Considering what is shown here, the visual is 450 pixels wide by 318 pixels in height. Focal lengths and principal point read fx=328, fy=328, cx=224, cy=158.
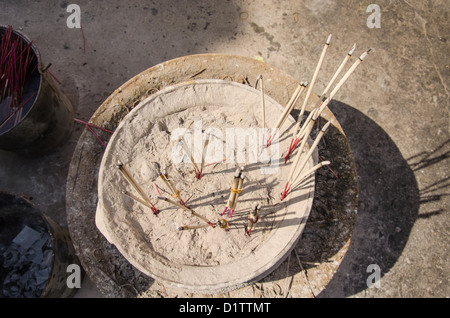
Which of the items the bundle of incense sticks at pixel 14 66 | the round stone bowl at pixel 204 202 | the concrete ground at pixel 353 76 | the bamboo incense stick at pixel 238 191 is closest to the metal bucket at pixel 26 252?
the concrete ground at pixel 353 76

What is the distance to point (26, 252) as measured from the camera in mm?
2521

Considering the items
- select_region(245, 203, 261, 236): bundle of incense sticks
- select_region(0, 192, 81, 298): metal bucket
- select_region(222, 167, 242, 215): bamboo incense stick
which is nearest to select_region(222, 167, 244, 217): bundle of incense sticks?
select_region(222, 167, 242, 215): bamboo incense stick

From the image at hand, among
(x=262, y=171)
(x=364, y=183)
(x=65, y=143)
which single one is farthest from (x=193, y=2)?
(x=364, y=183)

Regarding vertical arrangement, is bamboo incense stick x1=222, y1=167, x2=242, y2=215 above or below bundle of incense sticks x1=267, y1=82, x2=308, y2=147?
below

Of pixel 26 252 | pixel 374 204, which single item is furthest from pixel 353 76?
pixel 26 252

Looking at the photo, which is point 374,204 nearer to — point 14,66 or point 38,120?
point 38,120

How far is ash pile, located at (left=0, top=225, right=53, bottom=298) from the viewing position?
2.44 m

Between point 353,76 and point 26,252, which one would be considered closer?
point 26,252

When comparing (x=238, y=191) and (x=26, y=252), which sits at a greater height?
(x=238, y=191)

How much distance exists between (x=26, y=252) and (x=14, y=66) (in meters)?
1.42

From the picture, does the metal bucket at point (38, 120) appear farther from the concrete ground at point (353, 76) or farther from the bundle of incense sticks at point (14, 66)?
the concrete ground at point (353, 76)

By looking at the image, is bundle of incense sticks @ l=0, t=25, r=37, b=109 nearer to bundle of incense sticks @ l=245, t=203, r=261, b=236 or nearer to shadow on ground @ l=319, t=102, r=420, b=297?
bundle of incense sticks @ l=245, t=203, r=261, b=236
